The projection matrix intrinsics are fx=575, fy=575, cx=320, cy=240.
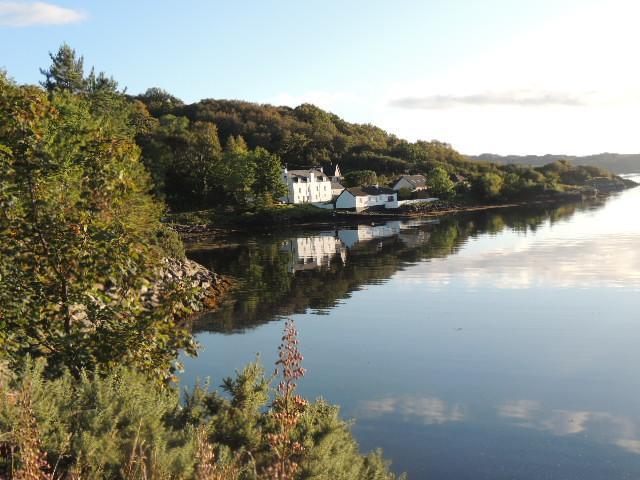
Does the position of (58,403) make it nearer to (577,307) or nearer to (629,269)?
(577,307)

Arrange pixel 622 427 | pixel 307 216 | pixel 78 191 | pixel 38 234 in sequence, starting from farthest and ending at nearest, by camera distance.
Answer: pixel 307 216, pixel 622 427, pixel 78 191, pixel 38 234

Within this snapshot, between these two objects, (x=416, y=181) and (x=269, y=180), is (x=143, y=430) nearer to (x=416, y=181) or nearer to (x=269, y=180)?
(x=269, y=180)

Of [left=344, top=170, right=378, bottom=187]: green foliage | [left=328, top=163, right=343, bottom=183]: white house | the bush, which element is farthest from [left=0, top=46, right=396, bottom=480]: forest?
[left=328, top=163, right=343, bottom=183]: white house

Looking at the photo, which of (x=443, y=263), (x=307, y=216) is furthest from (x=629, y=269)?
(x=307, y=216)

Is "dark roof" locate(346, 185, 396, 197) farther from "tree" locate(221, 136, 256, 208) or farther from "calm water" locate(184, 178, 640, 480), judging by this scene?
"calm water" locate(184, 178, 640, 480)

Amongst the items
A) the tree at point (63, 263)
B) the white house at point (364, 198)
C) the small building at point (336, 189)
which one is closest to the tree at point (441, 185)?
the white house at point (364, 198)

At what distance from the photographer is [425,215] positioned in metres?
128

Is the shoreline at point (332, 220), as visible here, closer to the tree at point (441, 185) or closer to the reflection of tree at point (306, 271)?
the tree at point (441, 185)

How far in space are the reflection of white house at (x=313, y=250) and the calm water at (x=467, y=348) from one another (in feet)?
2.51

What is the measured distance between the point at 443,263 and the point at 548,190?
4593 inches

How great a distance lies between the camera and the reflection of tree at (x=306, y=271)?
39.8 metres

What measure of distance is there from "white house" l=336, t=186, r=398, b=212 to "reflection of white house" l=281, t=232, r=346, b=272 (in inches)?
1546

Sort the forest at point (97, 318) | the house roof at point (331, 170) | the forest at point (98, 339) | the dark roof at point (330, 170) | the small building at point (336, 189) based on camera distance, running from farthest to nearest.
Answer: the dark roof at point (330, 170)
the house roof at point (331, 170)
the small building at point (336, 189)
the forest at point (97, 318)
the forest at point (98, 339)

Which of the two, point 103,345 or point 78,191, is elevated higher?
point 78,191
